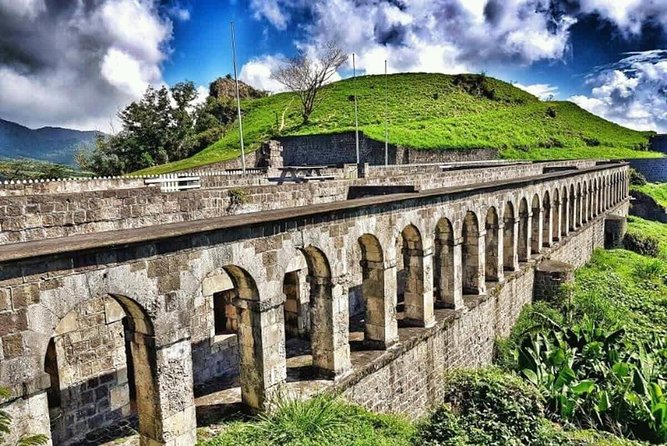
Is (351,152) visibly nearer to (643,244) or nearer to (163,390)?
(643,244)

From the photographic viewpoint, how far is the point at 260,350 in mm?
7270

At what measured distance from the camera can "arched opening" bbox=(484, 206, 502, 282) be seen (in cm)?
1502

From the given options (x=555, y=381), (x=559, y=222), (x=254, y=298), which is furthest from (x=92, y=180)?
(x=559, y=222)

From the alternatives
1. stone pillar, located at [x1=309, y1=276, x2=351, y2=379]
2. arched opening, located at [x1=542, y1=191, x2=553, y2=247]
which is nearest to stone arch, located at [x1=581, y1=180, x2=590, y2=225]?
arched opening, located at [x1=542, y1=191, x2=553, y2=247]

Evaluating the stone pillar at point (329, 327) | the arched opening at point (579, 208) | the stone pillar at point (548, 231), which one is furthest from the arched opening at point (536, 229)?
the stone pillar at point (329, 327)

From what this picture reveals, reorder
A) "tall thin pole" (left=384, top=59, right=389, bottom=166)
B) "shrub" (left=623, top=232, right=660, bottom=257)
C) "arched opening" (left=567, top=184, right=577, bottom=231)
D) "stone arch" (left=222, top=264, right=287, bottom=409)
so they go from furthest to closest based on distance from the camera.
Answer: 1. "tall thin pole" (left=384, top=59, right=389, bottom=166)
2. "shrub" (left=623, top=232, right=660, bottom=257)
3. "arched opening" (left=567, top=184, right=577, bottom=231)
4. "stone arch" (left=222, top=264, right=287, bottom=409)

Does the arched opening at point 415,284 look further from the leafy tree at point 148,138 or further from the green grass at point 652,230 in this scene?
the leafy tree at point 148,138

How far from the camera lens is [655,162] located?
46.2 metres

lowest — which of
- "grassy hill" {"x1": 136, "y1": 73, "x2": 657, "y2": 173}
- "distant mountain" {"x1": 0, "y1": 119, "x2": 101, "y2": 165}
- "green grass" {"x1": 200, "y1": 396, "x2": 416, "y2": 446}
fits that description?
"green grass" {"x1": 200, "y1": 396, "x2": 416, "y2": 446}

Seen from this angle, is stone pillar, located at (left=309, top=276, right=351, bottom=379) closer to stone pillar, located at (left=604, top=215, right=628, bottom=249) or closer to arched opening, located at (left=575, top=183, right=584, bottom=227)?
arched opening, located at (left=575, top=183, right=584, bottom=227)

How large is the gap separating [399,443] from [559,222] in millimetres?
16715

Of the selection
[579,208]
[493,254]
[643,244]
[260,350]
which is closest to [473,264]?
[493,254]

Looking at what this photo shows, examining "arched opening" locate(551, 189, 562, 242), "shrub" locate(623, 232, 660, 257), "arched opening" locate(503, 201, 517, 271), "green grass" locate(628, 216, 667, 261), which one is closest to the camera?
"arched opening" locate(503, 201, 517, 271)

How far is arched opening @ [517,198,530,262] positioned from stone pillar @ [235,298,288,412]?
40.1 feet
